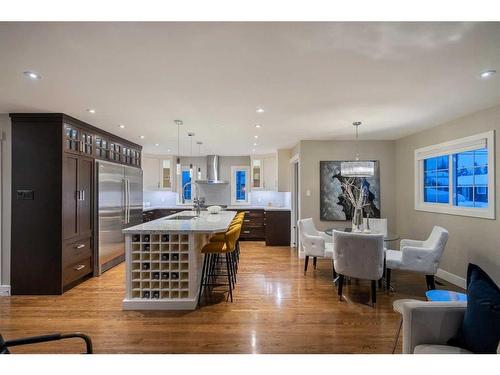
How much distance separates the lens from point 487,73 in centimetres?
226

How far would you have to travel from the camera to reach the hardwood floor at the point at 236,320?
7.56 feet

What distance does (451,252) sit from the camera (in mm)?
3963

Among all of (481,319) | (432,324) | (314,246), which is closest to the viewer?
(481,319)

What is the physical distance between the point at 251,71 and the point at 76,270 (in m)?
3.65

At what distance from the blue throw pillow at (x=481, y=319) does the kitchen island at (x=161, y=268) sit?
225 centimetres

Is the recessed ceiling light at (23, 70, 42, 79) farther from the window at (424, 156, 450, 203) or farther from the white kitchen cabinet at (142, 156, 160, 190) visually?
the window at (424, 156, 450, 203)

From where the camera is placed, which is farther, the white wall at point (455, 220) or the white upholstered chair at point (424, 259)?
the white upholstered chair at point (424, 259)

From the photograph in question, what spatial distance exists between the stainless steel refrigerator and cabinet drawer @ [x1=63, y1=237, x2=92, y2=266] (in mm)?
183

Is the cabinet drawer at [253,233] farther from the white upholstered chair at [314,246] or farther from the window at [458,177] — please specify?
the window at [458,177]

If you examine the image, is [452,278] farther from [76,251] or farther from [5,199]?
[5,199]

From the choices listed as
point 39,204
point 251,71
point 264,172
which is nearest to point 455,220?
point 251,71

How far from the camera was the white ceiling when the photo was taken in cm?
167

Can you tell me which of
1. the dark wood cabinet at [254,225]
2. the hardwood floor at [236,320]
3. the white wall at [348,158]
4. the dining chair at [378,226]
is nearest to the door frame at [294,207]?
the white wall at [348,158]
